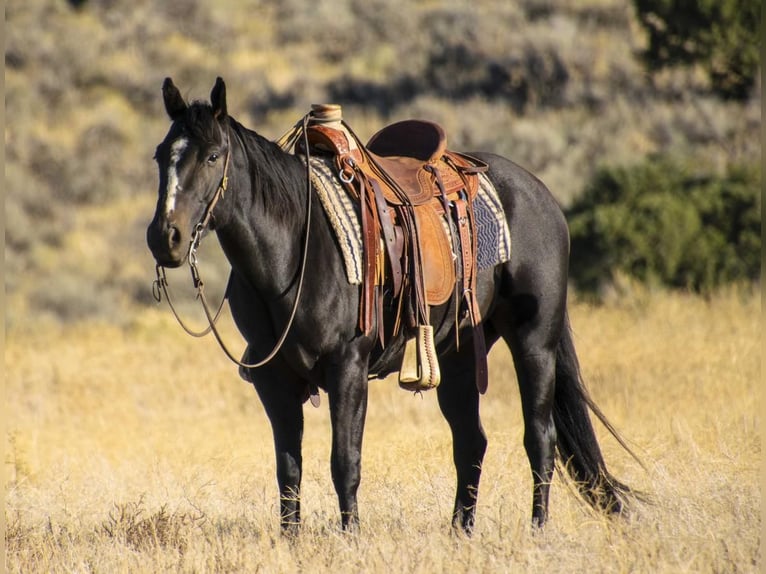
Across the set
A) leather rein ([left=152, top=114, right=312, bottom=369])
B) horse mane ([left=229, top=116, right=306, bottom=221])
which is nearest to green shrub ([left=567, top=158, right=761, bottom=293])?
leather rein ([left=152, top=114, right=312, bottom=369])

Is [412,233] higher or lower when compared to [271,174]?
lower

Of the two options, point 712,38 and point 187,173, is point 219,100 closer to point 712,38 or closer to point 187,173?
point 187,173

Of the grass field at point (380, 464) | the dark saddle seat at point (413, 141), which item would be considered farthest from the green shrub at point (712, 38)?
the dark saddle seat at point (413, 141)

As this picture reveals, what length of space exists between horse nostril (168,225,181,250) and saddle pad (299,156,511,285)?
929 millimetres

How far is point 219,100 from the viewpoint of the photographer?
475 centimetres

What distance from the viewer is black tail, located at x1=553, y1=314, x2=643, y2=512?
20.3 feet

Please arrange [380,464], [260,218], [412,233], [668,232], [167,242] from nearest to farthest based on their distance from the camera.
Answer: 1. [167,242]
2. [260,218]
3. [412,233]
4. [380,464]
5. [668,232]

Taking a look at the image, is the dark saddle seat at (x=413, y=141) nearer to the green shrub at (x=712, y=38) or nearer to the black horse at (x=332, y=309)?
the black horse at (x=332, y=309)

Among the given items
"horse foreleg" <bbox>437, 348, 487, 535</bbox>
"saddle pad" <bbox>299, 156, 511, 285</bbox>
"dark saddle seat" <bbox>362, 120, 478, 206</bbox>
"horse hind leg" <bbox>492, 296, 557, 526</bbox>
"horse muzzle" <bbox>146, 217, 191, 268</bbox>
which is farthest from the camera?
"horse foreleg" <bbox>437, 348, 487, 535</bbox>

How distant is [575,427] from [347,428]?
1672mm

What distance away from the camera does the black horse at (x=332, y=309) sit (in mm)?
4707

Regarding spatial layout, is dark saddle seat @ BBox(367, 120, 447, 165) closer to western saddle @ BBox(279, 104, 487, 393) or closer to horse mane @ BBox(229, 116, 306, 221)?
western saddle @ BBox(279, 104, 487, 393)

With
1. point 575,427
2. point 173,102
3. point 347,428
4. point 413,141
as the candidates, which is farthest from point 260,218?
point 575,427

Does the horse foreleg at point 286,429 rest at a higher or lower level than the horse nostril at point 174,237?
lower
